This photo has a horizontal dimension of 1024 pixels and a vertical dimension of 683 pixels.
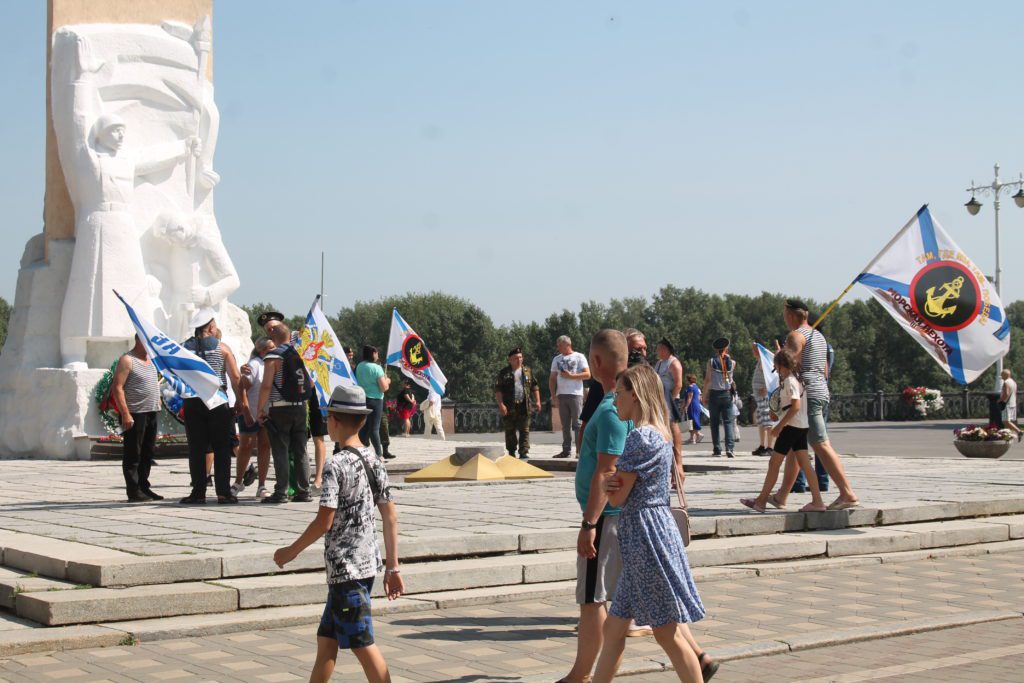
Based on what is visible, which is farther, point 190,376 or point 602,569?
point 190,376

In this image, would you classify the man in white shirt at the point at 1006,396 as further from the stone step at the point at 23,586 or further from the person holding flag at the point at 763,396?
the stone step at the point at 23,586

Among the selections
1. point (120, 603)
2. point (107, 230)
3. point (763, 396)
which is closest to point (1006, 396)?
point (763, 396)

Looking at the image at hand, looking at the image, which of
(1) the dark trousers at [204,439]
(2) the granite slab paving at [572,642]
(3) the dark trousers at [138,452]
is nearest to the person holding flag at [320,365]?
(1) the dark trousers at [204,439]

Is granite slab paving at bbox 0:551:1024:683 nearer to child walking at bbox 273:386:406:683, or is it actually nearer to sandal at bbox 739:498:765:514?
child walking at bbox 273:386:406:683

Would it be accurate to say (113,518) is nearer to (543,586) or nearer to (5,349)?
(543,586)

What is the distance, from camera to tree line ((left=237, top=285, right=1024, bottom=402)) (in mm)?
→ 86625

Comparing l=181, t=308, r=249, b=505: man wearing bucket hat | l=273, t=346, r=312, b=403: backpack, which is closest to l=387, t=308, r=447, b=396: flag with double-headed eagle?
l=181, t=308, r=249, b=505: man wearing bucket hat

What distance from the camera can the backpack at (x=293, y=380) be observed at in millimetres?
11445

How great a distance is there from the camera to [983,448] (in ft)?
66.0

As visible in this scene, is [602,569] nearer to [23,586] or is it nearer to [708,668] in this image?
[708,668]

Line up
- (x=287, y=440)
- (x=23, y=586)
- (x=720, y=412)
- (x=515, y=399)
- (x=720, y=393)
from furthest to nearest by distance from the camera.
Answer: (x=720, y=412) < (x=720, y=393) < (x=515, y=399) < (x=287, y=440) < (x=23, y=586)

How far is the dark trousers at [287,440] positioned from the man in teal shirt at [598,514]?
573 centimetres

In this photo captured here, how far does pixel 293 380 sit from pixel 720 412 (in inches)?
407

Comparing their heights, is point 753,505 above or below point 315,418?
below
